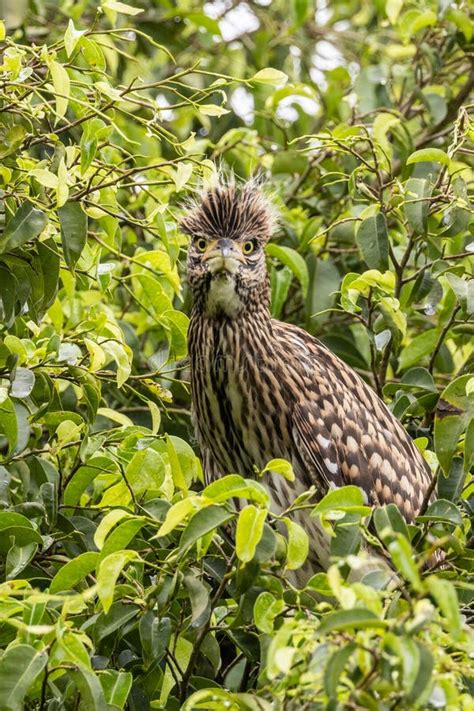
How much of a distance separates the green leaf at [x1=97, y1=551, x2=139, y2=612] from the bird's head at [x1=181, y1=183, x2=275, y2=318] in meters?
1.82

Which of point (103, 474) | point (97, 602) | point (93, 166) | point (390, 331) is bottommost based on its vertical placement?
point (97, 602)

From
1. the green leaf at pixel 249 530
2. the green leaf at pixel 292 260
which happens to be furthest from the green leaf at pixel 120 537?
the green leaf at pixel 292 260

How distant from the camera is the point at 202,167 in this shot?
411 centimetres

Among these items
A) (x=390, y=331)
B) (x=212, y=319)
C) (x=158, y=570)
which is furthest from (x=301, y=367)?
(x=158, y=570)

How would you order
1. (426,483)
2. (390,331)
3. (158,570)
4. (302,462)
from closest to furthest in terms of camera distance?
1. (158,570)
2. (390,331)
3. (302,462)
4. (426,483)

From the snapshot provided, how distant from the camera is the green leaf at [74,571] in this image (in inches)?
130

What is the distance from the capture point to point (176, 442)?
384 centimetres

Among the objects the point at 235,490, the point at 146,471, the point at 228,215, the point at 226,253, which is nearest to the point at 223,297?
the point at 226,253

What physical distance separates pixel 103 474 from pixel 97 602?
1.95 feet

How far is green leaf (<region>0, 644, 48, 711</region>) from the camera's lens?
278 cm

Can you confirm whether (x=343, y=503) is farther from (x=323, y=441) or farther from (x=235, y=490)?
(x=323, y=441)

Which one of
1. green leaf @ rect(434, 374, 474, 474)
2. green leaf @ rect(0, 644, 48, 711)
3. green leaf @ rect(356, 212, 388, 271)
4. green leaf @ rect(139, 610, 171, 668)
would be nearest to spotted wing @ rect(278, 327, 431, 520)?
green leaf @ rect(356, 212, 388, 271)

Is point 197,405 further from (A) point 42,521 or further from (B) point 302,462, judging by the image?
(A) point 42,521

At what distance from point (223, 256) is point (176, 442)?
103 cm
